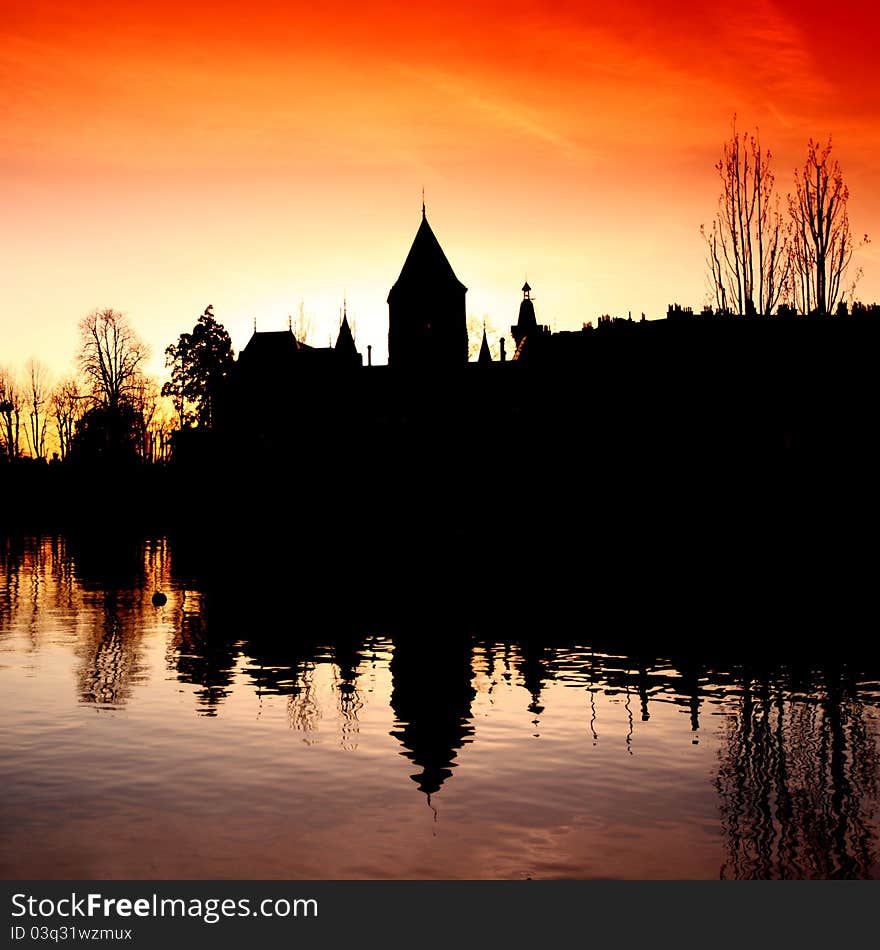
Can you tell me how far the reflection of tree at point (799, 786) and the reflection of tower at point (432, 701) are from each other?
386cm

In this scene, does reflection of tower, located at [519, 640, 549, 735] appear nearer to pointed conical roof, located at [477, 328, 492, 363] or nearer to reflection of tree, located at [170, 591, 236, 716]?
reflection of tree, located at [170, 591, 236, 716]

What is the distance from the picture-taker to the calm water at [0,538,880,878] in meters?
12.8

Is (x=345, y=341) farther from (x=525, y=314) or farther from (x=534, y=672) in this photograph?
(x=534, y=672)

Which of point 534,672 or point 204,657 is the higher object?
point 204,657

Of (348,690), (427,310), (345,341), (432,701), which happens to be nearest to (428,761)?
(432,701)

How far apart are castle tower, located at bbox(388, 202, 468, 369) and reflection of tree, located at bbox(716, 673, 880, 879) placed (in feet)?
249

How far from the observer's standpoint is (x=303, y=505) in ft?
252

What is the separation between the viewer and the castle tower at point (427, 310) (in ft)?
312

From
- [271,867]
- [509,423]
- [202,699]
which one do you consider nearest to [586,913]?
[271,867]

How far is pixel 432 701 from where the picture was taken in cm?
2142

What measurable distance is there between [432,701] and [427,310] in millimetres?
→ 75558

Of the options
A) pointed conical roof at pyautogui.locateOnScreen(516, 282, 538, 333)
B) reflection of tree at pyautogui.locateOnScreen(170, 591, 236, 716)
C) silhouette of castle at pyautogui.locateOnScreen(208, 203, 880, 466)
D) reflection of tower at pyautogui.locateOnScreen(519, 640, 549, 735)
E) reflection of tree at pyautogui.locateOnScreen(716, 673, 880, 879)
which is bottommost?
reflection of tree at pyautogui.locateOnScreen(716, 673, 880, 879)

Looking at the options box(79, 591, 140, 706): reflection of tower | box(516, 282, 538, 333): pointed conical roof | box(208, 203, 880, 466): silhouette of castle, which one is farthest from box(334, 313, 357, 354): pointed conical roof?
box(79, 591, 140, 706): reflection of tower

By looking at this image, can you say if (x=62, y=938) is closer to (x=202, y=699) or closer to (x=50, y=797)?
(x=50, y=797)
